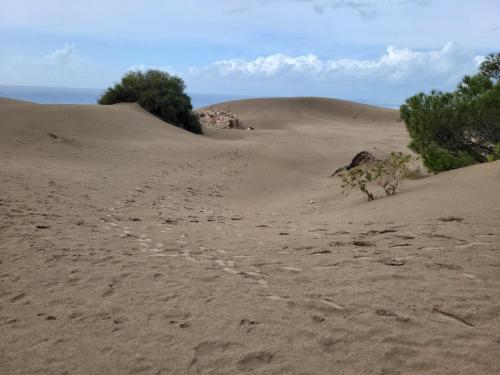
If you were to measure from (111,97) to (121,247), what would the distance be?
26.3 meters

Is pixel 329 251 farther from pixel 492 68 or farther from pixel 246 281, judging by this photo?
pixel 492 68

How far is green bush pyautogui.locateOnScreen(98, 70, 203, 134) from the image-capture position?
2788 centimetres

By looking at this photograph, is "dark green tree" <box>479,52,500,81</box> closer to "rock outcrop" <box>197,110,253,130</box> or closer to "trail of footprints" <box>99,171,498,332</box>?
"trail of footprints" <box>99,171,498,332</box>

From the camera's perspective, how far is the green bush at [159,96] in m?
27.9

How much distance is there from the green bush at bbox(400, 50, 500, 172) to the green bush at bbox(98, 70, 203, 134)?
1814 cm

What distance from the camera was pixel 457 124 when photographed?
10.5 metres

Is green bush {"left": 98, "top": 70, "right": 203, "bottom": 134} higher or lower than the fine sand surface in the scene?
higher

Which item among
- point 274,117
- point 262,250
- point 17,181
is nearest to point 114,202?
point 17,181

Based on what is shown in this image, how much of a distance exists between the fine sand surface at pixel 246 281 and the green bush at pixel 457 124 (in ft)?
4.70

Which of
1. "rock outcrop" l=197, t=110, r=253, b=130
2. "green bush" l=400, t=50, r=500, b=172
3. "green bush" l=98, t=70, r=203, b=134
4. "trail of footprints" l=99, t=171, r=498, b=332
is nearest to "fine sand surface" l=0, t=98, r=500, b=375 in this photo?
"trail of footprints" l=99, t=171, r=498, b=332

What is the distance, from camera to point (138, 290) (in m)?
4.01

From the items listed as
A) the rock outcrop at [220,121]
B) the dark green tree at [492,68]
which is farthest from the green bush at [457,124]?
the rock outcrop at [220,121]

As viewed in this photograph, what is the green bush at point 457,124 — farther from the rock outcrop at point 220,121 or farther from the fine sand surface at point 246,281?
the rock outcrop at point 220,121

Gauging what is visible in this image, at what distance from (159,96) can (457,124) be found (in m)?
20.2
